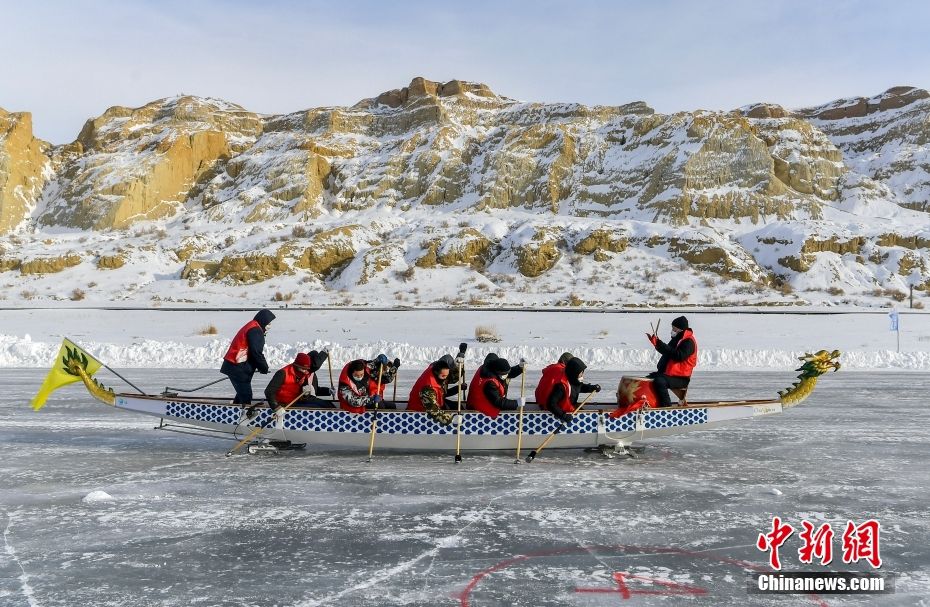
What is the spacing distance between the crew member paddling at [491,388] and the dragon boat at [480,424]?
0.13m

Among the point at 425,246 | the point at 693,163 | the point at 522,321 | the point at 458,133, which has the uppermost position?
the point at 458,133

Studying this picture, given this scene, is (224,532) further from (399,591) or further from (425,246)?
(425,246)

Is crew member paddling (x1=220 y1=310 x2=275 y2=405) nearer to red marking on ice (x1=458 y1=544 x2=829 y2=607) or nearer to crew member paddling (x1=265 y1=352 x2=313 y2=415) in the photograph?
crew member paddling (x1=265 y1=352 x2=313 y2=415)

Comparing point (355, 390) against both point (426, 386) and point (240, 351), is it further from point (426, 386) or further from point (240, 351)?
point (240, 351)

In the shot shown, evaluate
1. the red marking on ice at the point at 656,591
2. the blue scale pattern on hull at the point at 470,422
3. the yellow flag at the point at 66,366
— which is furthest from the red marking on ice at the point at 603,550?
the yellow flag at the point at 66,366

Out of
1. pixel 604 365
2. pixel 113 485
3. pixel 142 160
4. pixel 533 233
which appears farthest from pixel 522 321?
pixel 142 160

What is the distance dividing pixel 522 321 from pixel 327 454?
23230 mm

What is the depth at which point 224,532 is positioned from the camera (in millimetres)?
5391

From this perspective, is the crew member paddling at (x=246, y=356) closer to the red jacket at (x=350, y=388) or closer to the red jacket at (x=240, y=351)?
the red jacket at (x=240, y=351)

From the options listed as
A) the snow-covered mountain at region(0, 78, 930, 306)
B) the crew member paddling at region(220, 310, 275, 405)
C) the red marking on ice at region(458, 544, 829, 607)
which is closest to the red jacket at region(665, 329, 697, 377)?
the red marking on ice at region(458, 544, 829, 607)

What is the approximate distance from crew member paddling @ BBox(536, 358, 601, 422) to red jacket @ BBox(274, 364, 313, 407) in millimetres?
3110

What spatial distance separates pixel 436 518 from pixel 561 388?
107 inches

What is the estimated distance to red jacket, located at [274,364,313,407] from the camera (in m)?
8.52

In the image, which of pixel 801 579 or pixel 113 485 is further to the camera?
pixel 113 485
